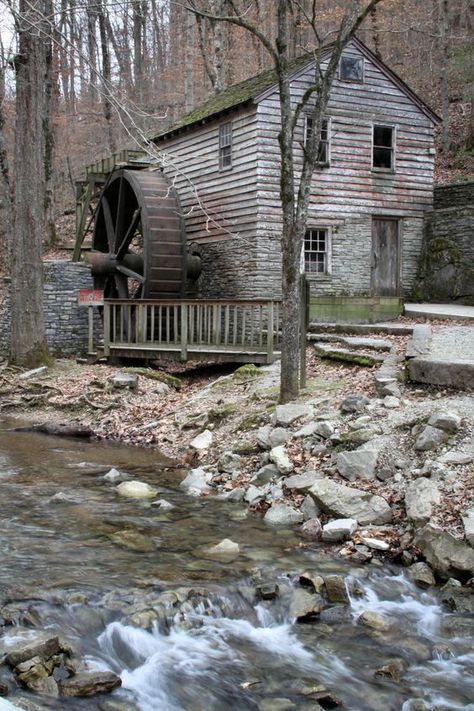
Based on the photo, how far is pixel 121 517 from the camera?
589cm

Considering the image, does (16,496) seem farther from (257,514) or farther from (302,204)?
(302,204)

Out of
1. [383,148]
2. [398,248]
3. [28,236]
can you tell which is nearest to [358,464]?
[28,236]

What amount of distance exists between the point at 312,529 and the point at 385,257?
13747mm

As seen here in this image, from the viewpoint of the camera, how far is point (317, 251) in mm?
17359

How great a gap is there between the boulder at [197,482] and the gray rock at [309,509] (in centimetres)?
123

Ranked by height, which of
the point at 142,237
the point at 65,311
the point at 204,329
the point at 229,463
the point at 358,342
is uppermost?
the point at 142,237

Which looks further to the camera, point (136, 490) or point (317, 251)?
point (317, 251)

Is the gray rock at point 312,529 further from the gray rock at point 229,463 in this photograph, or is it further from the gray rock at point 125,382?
the gray rock at point 125,382

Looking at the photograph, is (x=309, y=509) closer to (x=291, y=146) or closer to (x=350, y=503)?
(x=350, y=503)

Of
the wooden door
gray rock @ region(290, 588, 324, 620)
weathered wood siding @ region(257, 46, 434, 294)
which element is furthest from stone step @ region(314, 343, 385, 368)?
the wooden door

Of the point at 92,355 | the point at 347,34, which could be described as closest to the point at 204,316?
the point at 92,355

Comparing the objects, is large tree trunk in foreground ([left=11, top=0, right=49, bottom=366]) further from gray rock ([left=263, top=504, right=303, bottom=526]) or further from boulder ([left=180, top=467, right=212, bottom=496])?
gray rock ([left=263, top=504, right=303, bottom=526])

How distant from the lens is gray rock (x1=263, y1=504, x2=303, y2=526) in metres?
5.92

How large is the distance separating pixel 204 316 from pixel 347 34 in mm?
6146
